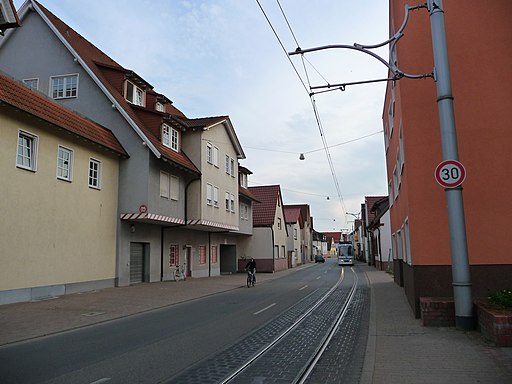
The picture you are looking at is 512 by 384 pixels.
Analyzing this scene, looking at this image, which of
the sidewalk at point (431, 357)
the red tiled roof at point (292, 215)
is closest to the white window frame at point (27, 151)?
the sidewalk at point (431, 357)

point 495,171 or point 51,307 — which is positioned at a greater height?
point 495,171

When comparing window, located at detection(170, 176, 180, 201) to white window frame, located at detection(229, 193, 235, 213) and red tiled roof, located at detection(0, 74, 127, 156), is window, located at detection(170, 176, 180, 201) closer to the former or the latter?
red tiled roof, located at detection(0, 74, 127, 156)

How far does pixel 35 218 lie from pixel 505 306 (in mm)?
14708

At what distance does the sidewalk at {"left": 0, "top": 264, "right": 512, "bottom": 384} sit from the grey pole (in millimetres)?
532

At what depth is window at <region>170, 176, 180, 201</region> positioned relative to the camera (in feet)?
81.9

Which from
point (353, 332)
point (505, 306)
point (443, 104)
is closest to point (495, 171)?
point (443, 104)

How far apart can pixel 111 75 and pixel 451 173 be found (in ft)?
65.3

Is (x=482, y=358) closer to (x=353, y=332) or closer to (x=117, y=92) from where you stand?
(x=353, y=332)

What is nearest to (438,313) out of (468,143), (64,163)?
(468,143)

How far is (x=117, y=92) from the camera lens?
2367 centimetres

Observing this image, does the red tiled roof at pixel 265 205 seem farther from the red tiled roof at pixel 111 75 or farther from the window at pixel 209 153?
the red tiled roof at pixel 111 75

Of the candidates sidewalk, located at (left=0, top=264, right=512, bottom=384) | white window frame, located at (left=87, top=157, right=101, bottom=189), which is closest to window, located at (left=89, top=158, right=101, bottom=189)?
white window frame, located at (left=87, top=157, right=101, bottom=189)

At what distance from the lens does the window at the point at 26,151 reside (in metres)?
16.0

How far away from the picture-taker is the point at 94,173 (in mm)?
20625
